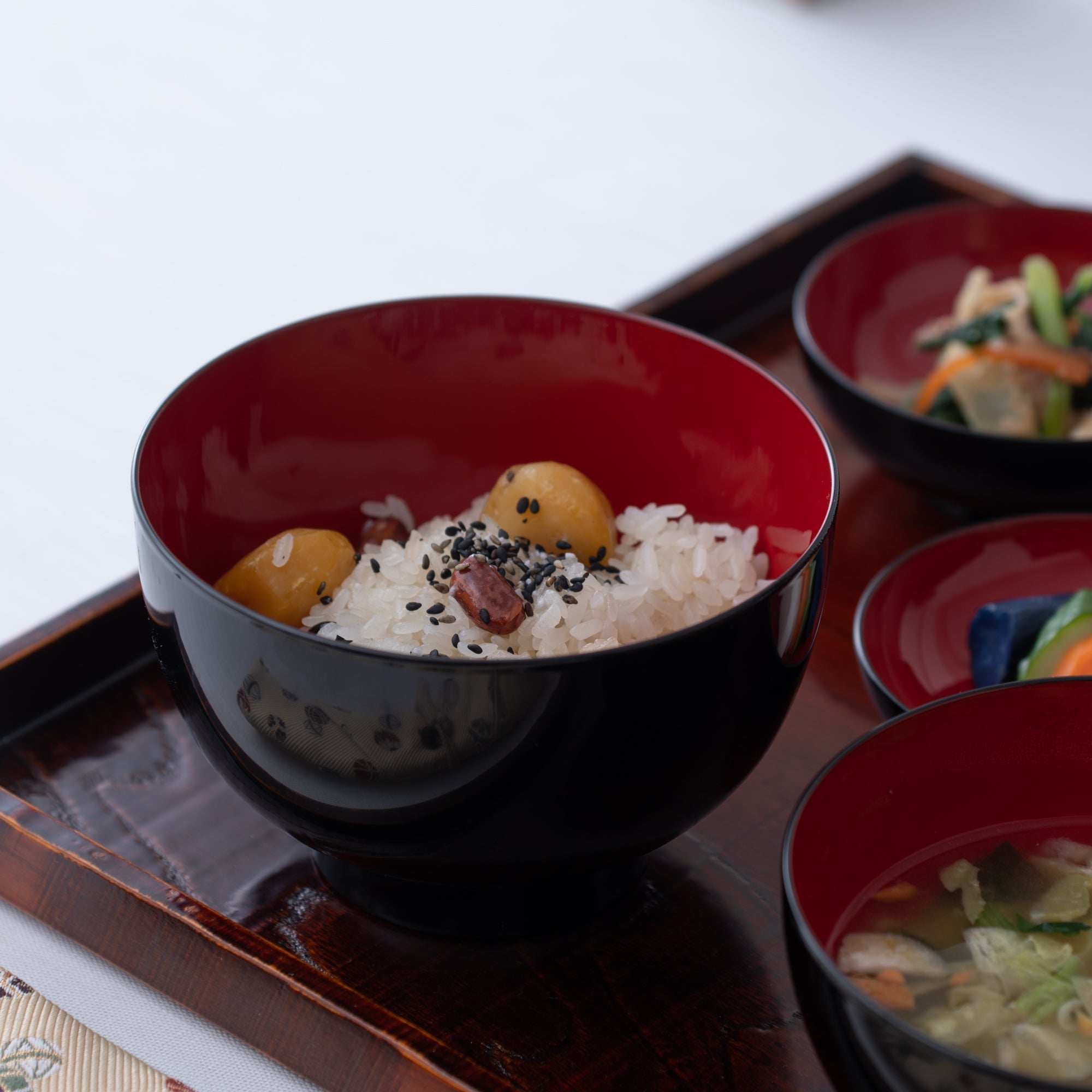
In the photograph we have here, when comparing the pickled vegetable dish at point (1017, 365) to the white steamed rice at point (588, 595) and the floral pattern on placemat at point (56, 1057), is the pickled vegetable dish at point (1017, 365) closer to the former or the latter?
the white steamed rice at point (588, 595)

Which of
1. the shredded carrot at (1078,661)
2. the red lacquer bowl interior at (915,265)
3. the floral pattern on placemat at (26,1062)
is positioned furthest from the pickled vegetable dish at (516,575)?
the red lacquer bowl interior at (915,265)

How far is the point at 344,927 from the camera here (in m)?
1.24

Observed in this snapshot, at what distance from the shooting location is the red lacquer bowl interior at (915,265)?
209 cm

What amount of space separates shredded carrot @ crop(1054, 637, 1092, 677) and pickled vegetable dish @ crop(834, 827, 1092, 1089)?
24 centimetres

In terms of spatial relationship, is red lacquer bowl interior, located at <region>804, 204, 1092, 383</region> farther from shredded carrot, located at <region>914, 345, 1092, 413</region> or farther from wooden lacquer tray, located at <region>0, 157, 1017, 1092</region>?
wooden lacquer tray, located at <region>0, 157, 1017, 1092</region>

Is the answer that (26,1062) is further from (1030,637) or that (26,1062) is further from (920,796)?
(1030,637)

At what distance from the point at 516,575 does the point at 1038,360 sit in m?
0.95

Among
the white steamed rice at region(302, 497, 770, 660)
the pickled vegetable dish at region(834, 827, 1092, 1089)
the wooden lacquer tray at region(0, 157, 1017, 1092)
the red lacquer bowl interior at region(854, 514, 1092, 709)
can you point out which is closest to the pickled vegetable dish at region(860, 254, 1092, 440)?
the red lacquer bowl interior at region(854, 514, 1092, 709)

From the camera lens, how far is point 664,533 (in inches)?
53.9

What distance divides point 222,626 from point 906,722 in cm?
55

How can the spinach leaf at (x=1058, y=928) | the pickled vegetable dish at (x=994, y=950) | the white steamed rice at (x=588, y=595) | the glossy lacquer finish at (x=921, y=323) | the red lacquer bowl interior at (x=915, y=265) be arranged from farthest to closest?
the red lacquer bowl interior at (x=915, y=265) → the glossy lacquer finish at (x=921, y=323) → the white steamed rice at (x=588, y=595) → the spinach leaf at (x=1058, y=928) → the pickled vegetable dish at (x=994, y=950)

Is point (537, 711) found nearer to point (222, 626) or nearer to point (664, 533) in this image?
point (222, 626)

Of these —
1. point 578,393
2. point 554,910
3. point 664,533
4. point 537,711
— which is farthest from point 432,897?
point 578,393

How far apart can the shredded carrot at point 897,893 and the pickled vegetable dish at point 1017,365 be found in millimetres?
819
